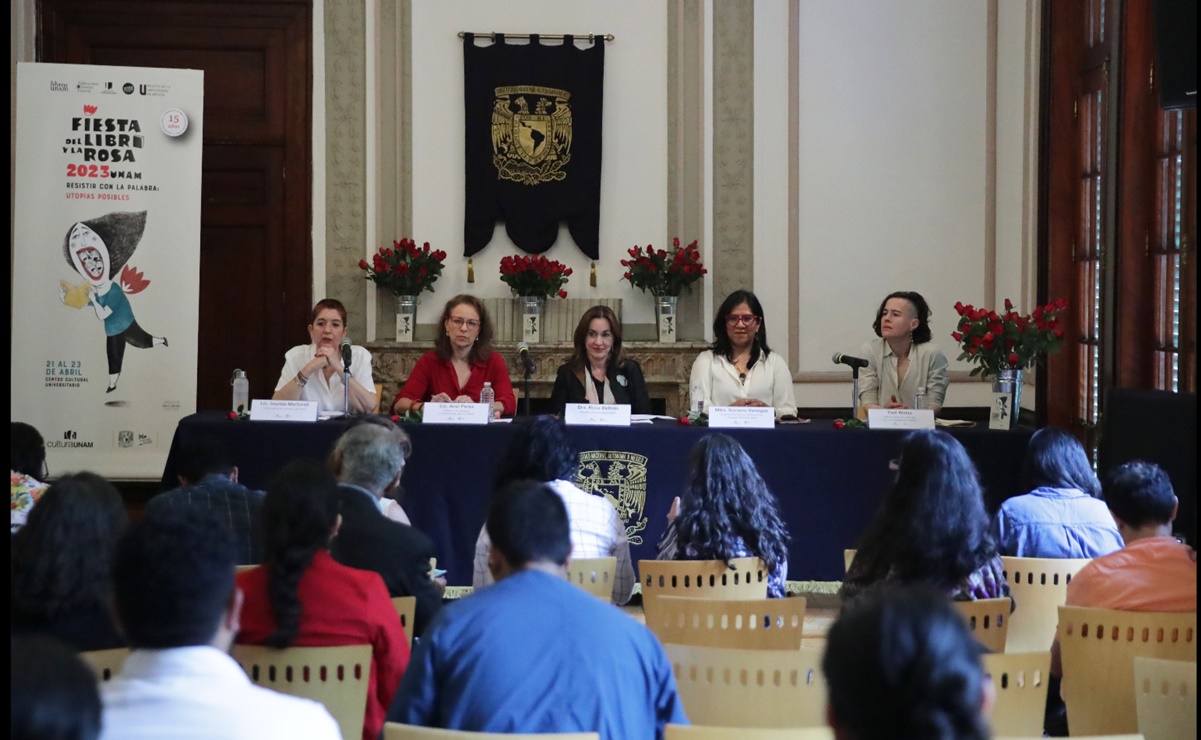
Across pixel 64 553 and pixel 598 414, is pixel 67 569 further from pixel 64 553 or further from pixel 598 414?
pixel 598 414

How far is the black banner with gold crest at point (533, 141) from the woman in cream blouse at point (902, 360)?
8.89ft

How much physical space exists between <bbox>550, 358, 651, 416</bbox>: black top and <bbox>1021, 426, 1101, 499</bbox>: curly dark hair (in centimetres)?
216

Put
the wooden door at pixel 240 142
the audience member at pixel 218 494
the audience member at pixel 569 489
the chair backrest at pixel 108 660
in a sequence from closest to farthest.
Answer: the chair backrest at pixel 108 660 < the audience member at pixel 218 494 < the audience member at pixel 569 489 < the wooden door at pixel 240 142

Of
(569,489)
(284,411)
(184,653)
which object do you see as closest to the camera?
(184,653)

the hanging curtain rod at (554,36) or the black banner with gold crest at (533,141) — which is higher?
the hanging curtain rod at (554,36)

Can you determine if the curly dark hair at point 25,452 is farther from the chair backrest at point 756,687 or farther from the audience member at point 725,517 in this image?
the chair backrest at point 756,687

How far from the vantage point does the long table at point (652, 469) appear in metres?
4.74

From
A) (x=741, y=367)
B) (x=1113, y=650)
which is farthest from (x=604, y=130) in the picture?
(x=1113, y=650)

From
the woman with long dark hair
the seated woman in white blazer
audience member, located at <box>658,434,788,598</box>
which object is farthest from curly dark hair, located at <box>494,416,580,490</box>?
the seated woman in white blazer

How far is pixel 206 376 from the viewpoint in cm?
775

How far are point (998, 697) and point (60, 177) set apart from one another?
5.43m

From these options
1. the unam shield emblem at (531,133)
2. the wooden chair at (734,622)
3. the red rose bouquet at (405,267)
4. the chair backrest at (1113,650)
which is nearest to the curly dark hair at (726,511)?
the wooden chair at (734,622)

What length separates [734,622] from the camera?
2617mm

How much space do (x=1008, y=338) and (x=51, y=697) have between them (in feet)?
14.3
